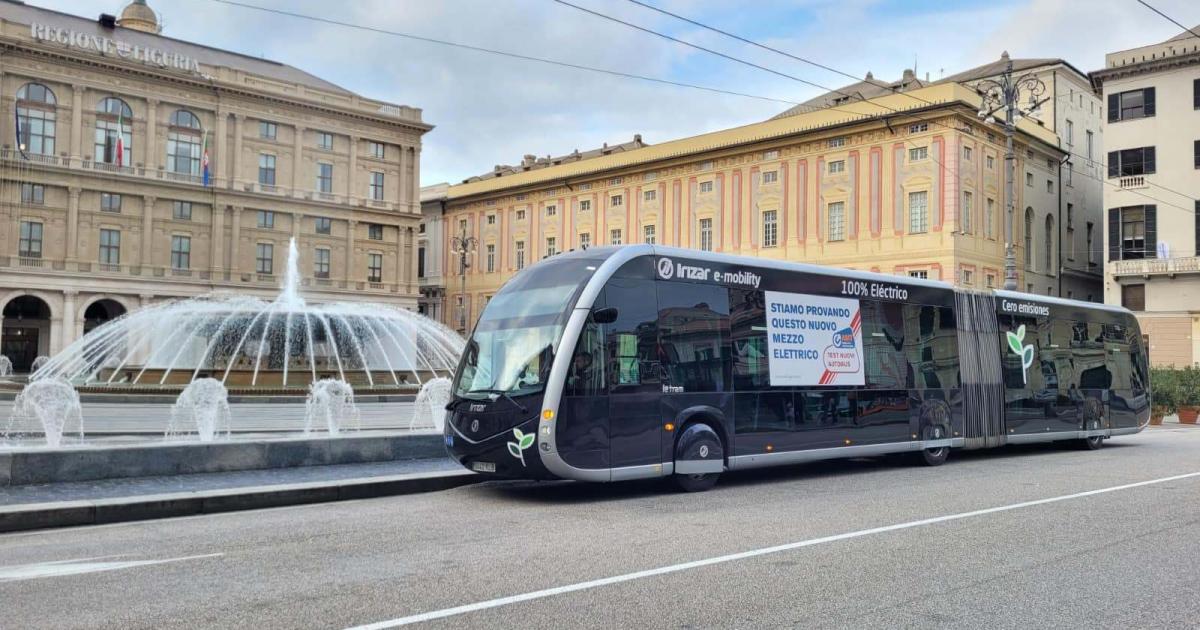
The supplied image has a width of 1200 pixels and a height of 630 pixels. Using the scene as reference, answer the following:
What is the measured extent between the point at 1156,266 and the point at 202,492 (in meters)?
46.8

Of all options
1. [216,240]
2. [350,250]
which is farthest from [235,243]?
[350,250]

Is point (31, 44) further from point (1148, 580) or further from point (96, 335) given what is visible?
point (1148, 580)

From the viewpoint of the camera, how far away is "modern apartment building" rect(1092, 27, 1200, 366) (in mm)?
44406

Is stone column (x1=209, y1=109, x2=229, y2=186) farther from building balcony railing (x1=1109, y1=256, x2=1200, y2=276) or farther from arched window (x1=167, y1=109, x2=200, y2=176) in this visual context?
building balcony railing (x1=1109, y1=256, x2=1200, y2=276)

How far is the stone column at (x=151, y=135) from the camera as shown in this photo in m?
63.5

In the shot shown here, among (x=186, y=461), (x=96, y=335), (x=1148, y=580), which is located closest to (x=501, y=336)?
(x=186, y=461)

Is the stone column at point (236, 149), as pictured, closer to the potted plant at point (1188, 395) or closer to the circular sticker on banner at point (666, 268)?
the potted plant at point (1188, 395)

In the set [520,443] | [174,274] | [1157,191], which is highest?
[1157,191]

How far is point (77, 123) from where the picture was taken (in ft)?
199

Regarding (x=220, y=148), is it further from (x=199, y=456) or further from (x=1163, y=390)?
(x=199, y=456)

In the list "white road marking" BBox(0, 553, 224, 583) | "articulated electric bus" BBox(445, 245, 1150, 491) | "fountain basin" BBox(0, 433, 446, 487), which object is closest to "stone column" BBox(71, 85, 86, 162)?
"fountain basin" BBox(0, 433, 446, 487)

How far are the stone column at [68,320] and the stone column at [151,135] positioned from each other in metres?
10.1

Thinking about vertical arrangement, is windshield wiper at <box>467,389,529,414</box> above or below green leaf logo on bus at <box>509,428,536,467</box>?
above

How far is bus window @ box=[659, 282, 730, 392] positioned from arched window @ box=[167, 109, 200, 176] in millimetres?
61990
